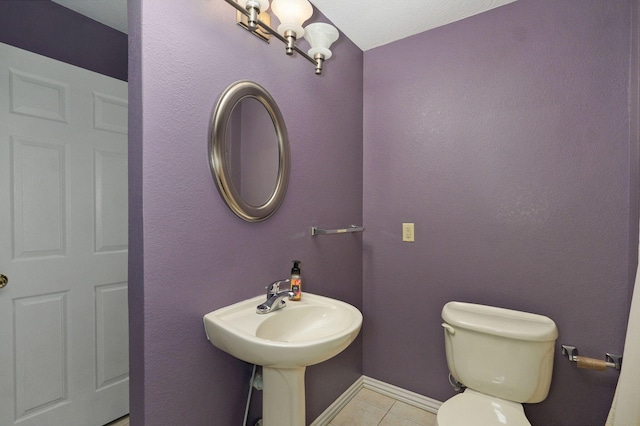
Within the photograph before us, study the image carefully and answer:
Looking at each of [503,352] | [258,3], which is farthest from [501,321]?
[258,3]

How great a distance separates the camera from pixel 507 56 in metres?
1.51

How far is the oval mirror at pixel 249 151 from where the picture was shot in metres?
1.10

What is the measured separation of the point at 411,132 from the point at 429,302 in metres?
1.05

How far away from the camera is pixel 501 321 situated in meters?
1.36

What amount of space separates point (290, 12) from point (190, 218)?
95 centimetres

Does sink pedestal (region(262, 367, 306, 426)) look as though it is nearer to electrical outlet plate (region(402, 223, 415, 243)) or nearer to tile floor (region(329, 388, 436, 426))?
tile floor (region(329, 388, 436, 426))

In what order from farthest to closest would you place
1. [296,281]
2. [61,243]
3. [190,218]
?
[61,243] → [296,281] → [190,218]

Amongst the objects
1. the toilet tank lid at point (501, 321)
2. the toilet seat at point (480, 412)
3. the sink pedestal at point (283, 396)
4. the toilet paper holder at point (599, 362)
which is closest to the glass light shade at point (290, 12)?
the sink pedestal at point (283, 396)

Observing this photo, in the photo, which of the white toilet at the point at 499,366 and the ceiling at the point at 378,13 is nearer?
the white toilet at the point at 499,366

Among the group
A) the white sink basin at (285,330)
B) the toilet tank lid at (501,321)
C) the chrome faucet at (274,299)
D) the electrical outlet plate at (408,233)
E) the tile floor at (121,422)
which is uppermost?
the electrical outlet plate at (408,233)

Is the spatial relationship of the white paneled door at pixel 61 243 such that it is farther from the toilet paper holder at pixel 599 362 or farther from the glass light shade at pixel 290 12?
the toilet paper holder at pixel 599 362

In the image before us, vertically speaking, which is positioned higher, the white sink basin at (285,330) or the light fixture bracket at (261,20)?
the light fixture bracket at (261,20)

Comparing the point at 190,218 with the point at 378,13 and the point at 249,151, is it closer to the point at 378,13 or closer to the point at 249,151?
the point at 249,151

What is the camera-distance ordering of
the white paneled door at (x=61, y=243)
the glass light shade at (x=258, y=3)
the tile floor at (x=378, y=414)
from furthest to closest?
the tile floor at (x=378, y=414), the white paneled door at (x=61, y=243), the glass light shade at (x=258, y=3)
